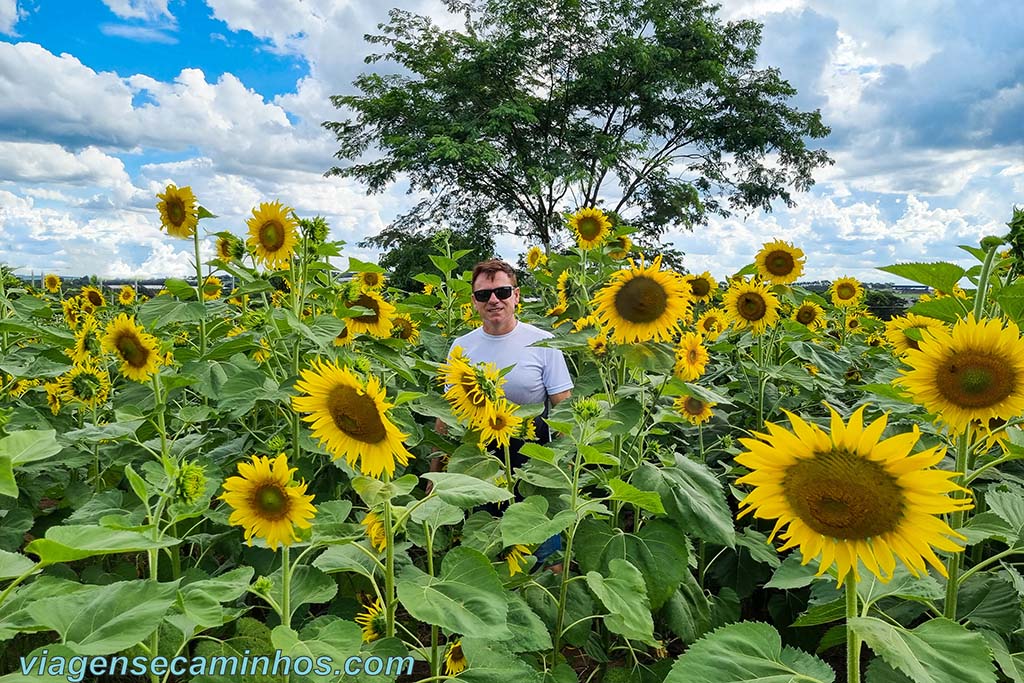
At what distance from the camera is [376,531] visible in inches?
63.3

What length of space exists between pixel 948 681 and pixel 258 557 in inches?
64.3

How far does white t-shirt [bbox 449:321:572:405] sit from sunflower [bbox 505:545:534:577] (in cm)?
125

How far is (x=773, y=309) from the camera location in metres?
3.27

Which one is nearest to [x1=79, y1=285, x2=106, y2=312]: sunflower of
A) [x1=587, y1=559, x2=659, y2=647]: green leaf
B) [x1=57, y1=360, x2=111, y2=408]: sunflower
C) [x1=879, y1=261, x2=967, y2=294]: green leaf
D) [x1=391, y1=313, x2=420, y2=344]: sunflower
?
[x1=57, y1=360, x2=111, y2=408]: sunflower

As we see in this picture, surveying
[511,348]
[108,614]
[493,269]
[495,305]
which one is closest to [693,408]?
[511,348]

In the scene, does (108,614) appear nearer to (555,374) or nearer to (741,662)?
(741,662)

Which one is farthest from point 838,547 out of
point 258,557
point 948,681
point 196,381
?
point 196,381

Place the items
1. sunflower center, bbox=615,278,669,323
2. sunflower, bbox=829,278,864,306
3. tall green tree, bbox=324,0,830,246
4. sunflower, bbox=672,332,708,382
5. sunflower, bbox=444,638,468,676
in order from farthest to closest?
tall green tree, bbox=324,0,830,246, sunflower, bbox=829,278,864,306, sunflower, bbox=672,332,708,382, sunflower center, bbox=615,278,669,323, sunflower, bbox=444,638,468,676

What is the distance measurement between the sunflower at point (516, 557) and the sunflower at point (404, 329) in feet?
5.46

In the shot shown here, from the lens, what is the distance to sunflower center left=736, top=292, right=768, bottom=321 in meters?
3.27

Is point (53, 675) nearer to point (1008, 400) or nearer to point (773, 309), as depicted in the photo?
point (1008, 400)

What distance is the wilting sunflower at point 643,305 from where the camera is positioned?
197 centimetres

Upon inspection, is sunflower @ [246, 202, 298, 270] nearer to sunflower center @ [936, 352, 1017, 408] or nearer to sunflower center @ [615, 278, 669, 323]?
sunflower center @ [615, 278, 669, 323]

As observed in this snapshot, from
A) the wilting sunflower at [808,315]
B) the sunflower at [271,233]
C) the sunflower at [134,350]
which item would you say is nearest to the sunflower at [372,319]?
the sunflower at [271,233]
